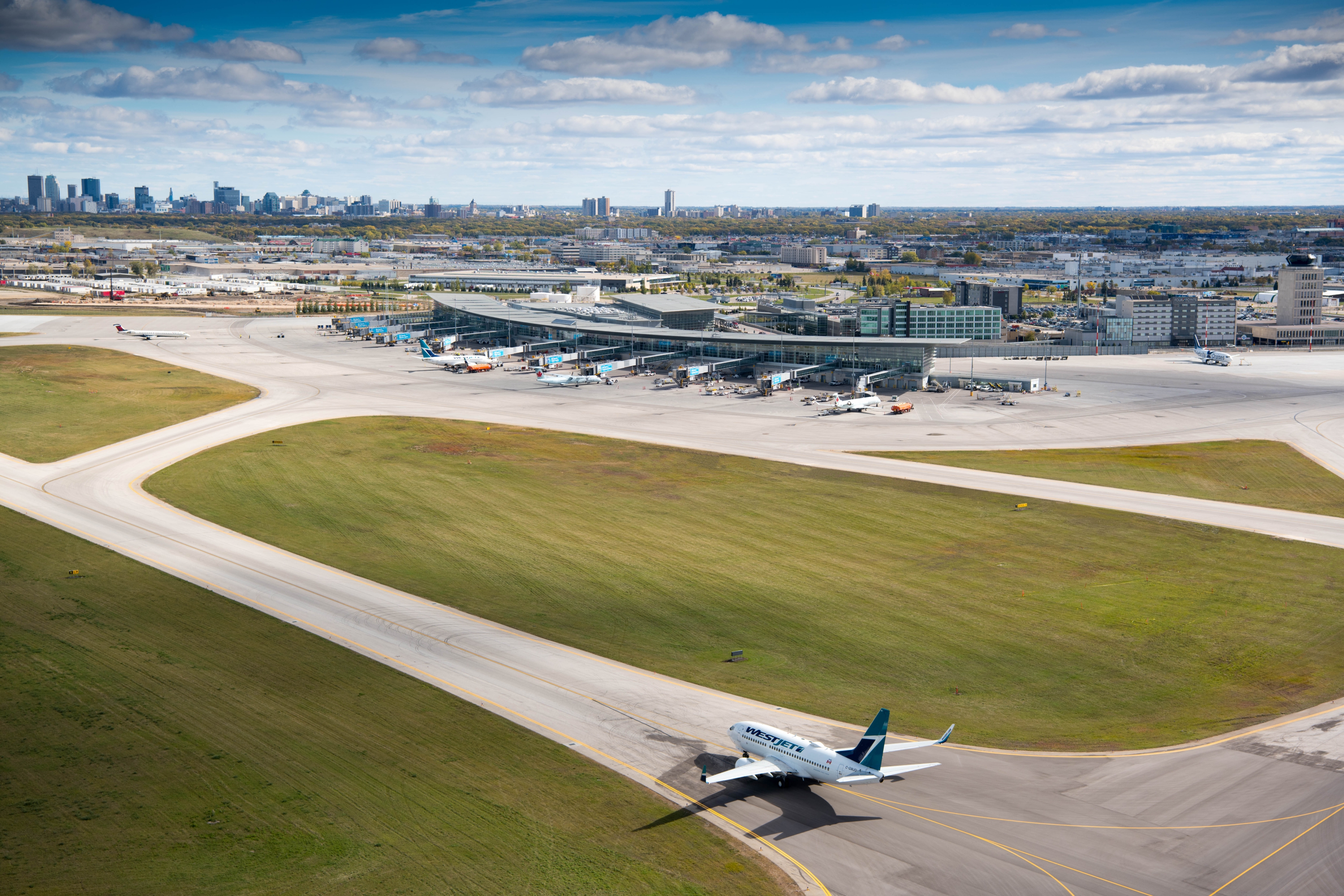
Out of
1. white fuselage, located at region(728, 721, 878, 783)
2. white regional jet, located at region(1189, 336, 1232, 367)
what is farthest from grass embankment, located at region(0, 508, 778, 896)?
white regional jet, located at region(1189, 336, 1232, 367)

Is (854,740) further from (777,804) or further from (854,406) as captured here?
(854,406)

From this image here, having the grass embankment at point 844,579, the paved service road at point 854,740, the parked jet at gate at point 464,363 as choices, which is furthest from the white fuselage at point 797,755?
the parked jet at gate at point 464,363

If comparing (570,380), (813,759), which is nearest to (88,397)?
(570,380)

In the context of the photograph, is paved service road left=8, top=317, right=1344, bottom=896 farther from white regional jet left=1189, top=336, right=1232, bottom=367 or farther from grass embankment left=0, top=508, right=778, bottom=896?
white regional jet left=1189, top=336, right=1232, bottom=367

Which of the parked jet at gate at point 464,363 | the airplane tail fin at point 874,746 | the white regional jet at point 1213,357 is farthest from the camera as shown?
the white regional jet at point 1213,357

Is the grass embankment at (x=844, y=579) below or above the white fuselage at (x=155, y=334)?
below

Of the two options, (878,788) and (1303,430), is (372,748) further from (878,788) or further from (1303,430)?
(1303,430)

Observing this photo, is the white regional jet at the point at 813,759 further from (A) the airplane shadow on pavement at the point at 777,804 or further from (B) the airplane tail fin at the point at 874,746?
(A) the airplane shadow on pavement at the point at 777,804

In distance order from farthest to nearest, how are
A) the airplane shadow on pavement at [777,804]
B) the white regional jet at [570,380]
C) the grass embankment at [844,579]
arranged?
the white regional jet at [570,380]
the grass embankment at [844,579]
the airplane shadow on pavement at [777,804]
